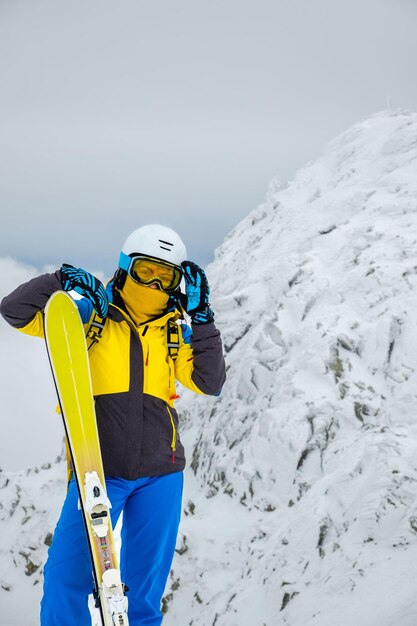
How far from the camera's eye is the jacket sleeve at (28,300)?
143 inches

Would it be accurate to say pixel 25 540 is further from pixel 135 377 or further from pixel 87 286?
pixel 87 286

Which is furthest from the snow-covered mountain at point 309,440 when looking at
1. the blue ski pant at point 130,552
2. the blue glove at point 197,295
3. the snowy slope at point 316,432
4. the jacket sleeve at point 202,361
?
the blue glove at point 197,295

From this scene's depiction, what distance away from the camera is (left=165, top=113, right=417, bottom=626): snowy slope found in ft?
27.3

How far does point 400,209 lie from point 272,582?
568 inches

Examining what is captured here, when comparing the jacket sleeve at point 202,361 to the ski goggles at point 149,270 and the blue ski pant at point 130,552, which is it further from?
the blue ski pant at point 130,552

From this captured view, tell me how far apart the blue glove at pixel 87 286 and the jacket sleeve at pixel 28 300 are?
7 cm

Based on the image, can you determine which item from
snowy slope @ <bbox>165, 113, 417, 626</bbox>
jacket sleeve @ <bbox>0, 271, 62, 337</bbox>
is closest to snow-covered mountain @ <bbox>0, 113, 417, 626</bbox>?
snowy slope @ <bbox>165, 113, 417, 626</bbox>

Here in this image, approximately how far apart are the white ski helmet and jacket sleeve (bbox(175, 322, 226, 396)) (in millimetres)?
640

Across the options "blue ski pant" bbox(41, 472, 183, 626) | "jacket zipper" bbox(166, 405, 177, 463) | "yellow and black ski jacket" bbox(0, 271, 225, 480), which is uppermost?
"yellow and black ski jacket" bbox(0, 271, 225, 480)

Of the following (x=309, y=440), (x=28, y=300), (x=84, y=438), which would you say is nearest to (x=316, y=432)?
(x=309, y=440)

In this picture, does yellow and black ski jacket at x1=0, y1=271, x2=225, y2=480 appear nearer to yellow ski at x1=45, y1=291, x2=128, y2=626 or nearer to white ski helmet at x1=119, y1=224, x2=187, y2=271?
yellow ski at x1=45, y1=291, x2=128, y2=626

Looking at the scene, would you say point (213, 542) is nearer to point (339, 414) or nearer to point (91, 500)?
point (339, 414)

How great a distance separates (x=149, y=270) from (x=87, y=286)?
597 mm

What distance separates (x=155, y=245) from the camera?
156 inches
